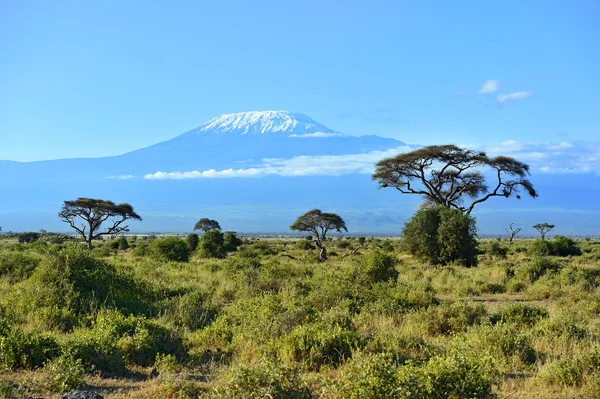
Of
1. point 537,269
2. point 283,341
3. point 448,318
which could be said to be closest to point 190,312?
point 283,341

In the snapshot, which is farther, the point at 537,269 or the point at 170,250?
the point at 170,250

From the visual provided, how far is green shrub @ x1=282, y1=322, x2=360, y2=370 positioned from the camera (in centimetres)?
713

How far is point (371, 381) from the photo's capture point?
15.7 feet

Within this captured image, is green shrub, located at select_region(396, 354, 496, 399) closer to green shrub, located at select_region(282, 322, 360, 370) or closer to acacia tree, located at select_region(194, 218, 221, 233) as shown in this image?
green shrub, located at select_region(282, 322, 360, 370)

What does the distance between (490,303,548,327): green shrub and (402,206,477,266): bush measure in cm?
1537

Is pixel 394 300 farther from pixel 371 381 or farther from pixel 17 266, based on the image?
pixel 17 266

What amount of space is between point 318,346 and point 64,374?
11.0 feet

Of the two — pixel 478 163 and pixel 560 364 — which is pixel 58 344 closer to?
pixel 560 364

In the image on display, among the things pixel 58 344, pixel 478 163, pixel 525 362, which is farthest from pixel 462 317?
pixel 478 163

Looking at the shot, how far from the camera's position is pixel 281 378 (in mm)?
5094

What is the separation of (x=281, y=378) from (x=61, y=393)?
266 centimetres

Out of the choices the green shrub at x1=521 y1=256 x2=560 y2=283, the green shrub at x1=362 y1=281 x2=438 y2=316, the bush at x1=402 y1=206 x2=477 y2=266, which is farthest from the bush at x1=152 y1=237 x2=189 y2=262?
the green shrub at x1=521 y1=256 x2=560 y2=283

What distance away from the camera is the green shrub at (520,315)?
952 cm

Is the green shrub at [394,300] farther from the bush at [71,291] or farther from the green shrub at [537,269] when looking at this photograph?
the green shrub at [537,269]
